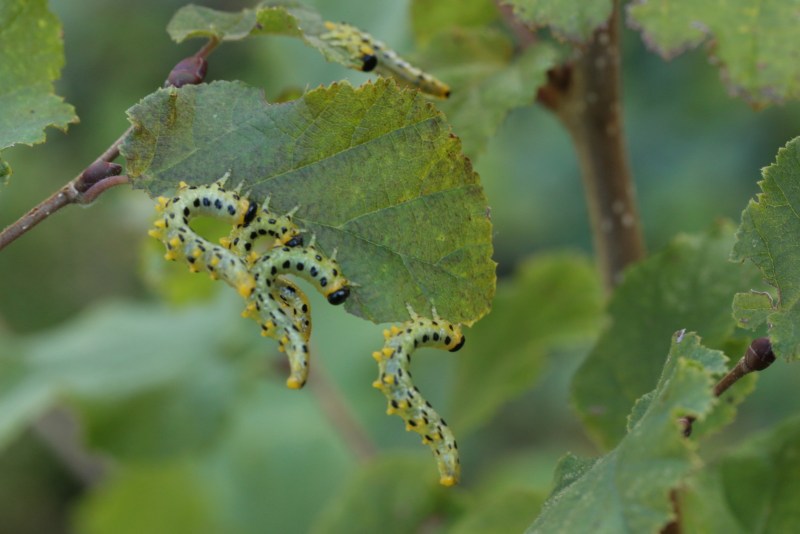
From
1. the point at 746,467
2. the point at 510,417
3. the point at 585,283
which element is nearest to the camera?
the point at 746,467

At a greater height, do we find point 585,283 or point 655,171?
point 655,171

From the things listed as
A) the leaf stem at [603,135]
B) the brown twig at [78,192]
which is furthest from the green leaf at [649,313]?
the brown twig at [78,192]

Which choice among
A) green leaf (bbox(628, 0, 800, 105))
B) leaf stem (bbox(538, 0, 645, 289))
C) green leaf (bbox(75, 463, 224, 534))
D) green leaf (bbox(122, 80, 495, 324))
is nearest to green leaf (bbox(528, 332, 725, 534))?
green leaf (bbox(122, 80, 495, 324))

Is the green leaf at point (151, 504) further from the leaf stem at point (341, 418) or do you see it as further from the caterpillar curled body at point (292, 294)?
the caterpillar curled body at point (292, 294)

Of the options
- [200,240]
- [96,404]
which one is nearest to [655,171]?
[96,404]

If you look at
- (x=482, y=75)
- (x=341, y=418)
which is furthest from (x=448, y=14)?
(x=341, y=418)

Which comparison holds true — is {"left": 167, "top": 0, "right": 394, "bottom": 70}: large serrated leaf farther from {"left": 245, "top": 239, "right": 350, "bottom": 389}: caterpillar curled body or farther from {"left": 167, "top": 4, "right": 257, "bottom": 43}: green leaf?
{"left": 245, "top": 239, "right": 350, "bottom": 389}: caterpillar curled body

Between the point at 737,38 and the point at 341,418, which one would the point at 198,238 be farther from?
the point at 341,418

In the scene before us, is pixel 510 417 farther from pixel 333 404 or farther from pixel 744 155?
pixel 333 404
